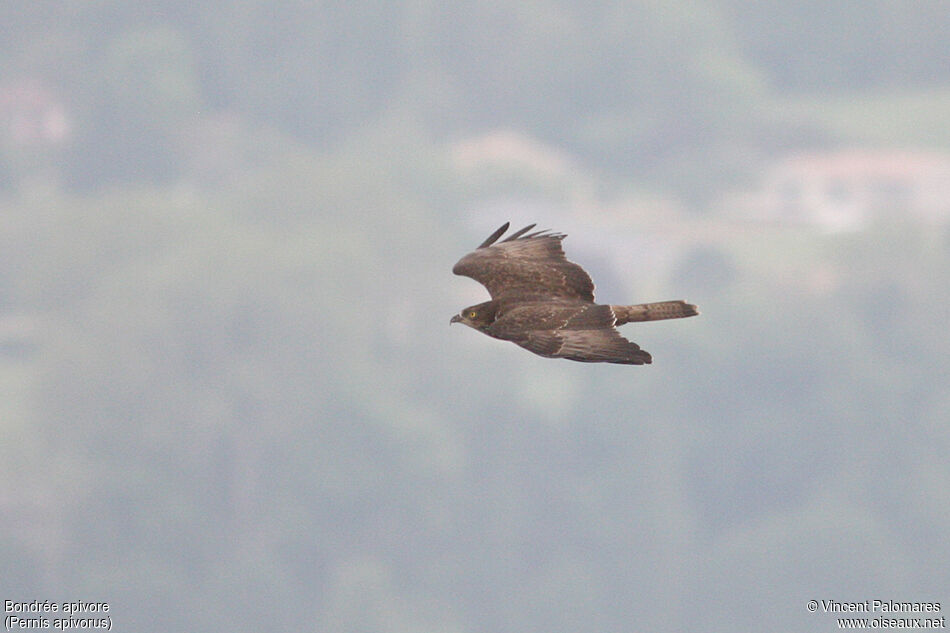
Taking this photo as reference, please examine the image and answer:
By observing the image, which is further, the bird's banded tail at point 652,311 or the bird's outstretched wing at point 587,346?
the bird's banded tail at point 652,311

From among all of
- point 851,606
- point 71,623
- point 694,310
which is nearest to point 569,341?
point 694,310

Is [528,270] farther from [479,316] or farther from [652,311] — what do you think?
[652,311]

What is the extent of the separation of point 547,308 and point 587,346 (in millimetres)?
2631

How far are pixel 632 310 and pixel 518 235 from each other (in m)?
6.36

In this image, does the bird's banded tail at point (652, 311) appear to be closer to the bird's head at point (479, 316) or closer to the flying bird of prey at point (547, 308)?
the flying bird of prey at point (547, 308)

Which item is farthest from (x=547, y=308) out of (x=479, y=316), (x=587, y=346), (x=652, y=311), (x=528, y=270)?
(x=528, y=270)

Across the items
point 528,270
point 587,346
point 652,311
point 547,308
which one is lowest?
point 587,346

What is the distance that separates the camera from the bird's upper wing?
1479 inches

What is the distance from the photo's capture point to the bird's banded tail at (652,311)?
34.7m

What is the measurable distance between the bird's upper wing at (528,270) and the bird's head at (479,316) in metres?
0.85

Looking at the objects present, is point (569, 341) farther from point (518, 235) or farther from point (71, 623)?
point (71, 623)

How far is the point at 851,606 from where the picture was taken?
5231 cm

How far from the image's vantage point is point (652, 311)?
34906mm

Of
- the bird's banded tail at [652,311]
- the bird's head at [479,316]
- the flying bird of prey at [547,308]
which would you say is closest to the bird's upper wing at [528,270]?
the flying bird of prey at [547,308]
